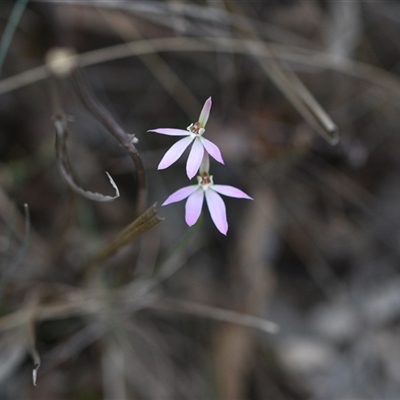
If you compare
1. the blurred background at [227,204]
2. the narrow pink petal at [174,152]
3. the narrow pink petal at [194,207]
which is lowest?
the narrow pink petal at [194,207]

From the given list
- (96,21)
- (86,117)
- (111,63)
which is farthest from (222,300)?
(96,21)

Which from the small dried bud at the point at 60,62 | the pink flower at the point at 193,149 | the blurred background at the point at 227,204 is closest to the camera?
the pink flower at the point at 193,149

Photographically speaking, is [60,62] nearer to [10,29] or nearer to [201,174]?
[10,29]

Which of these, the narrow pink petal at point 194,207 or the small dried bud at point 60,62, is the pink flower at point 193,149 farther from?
the small dried bud at point 60,62

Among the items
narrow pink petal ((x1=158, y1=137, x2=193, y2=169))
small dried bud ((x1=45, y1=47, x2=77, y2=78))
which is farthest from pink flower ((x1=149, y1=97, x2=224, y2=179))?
small dried bud ((x1=45, y1=47, x2=77, y2=78))

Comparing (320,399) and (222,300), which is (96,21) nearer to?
(222,300)

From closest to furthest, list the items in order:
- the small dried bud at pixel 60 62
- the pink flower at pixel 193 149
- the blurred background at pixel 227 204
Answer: the pink flower at pixel 193 149 → the small dried bud at pixel 60 62 → the blurred background at pixel 227 204

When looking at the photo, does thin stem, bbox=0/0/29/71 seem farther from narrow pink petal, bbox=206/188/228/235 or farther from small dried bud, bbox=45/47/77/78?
→ narrow pink petal, bbox=206/188/228/235

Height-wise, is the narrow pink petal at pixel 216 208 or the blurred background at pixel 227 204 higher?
the blurred background at pixel 227 204

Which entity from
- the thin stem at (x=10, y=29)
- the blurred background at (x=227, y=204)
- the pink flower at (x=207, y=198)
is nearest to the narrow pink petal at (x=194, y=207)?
the pink flower at (x=207, y=198)
